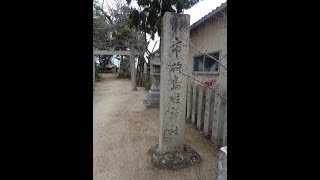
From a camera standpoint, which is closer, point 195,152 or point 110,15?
point 195,152

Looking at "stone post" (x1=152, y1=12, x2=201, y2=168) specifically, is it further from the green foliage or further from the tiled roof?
the green foliage

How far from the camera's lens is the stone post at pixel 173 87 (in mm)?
3529

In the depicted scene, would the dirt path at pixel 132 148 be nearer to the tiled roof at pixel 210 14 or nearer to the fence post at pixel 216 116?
the fence post at pixel 216 116

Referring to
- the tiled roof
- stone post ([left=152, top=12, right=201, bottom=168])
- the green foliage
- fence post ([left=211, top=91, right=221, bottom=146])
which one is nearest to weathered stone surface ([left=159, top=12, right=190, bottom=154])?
stone post ([left=152, top=12, right=201, bottom=168])

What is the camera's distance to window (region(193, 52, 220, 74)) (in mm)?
6104

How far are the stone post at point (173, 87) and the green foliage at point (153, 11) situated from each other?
5.29m

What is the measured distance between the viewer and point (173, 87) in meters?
3.65

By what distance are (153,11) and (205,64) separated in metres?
3.79

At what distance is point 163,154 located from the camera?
3625 millimetres

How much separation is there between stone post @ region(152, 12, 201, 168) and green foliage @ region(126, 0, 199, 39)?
17.3 feet

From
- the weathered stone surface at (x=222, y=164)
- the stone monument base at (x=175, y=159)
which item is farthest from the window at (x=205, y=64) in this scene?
the weathered stone surface at (x=222, y=164)
